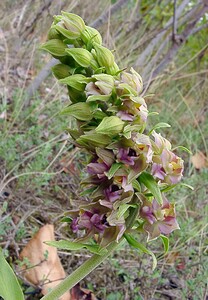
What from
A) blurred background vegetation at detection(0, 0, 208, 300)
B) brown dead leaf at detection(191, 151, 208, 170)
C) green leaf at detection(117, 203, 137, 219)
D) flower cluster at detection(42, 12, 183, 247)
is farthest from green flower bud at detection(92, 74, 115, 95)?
brown dead leaf at detection(191, 151, 208, 170)

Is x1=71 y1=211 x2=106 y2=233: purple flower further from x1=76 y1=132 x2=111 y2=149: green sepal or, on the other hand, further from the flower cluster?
x1=76 y1=132 x2=111 y2=149: green sepal

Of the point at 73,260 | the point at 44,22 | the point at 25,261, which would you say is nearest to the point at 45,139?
the point at 73,260

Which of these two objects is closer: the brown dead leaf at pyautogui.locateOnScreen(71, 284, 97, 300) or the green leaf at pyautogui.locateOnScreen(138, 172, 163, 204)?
the green leaf at pyautogui.locateOnScreen(138, 172, 163, 204)

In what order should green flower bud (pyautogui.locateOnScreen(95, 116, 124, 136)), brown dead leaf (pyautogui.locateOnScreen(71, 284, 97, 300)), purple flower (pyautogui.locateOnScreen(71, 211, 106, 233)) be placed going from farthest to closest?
brown dead leaf (pyautogui.locateOnScreen(71, 284, 97, 300)), purple flower (pyautogui.locateOnScreen(71, 211, 106, 233)), green flower bud (pyautogui.locateOnScreen(95, 116, 124, 136))

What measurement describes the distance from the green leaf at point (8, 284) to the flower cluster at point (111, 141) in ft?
0.60

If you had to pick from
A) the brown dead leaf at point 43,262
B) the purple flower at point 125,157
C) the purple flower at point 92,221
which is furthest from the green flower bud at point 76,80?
the brown dead leaf at point 43,262

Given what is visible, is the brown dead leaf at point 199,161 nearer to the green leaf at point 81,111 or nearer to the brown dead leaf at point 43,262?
the brown dead leaf at point 43,262

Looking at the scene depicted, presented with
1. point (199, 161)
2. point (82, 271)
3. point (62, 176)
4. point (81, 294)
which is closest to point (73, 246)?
point (82, 271)

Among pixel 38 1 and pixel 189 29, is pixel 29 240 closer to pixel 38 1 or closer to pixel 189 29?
pixel 189 29

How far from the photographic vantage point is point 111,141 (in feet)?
3.15

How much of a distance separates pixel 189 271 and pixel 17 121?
1004mm

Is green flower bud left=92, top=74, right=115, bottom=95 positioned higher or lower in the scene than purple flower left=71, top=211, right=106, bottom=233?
higher

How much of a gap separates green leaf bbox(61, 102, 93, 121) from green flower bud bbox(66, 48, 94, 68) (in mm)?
73

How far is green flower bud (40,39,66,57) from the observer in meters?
0.98
